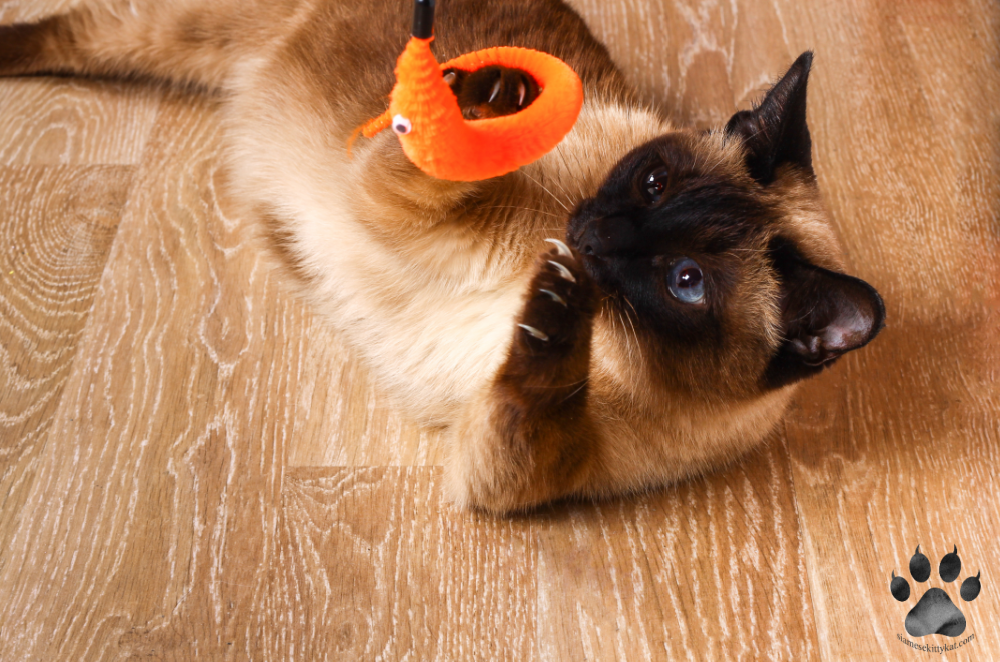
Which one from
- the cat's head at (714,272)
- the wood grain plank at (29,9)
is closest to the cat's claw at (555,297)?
the cat's head at (714,272)

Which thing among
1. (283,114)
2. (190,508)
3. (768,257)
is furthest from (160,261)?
(768,257)

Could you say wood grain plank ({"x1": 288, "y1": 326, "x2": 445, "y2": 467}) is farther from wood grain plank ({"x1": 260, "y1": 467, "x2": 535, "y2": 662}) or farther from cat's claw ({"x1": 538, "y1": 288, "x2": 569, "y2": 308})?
cat's claw ({"x1": 538, "y1": 288, "x2": 569, "y2": 308})

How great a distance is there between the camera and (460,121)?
110 cm

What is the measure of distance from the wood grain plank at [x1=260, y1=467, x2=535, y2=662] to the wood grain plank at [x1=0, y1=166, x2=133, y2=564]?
0.59 metres

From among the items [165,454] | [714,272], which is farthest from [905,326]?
[165,454]

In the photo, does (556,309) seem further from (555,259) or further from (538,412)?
(538,412)

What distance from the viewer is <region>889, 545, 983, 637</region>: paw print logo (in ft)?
4.77

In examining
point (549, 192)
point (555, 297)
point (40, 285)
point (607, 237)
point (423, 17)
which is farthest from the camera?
point (40, 285)

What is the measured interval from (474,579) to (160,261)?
3.70ft

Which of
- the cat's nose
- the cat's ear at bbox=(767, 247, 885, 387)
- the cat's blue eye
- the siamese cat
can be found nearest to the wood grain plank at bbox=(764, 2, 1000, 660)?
the siamese cat

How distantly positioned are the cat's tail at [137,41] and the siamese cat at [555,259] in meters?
0.24

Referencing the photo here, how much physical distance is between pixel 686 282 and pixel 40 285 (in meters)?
1.56

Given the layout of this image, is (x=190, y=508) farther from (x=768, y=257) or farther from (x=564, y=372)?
(x=768, y=257)

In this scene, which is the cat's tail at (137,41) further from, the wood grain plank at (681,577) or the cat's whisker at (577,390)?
the wood grain plank at (681,577)
